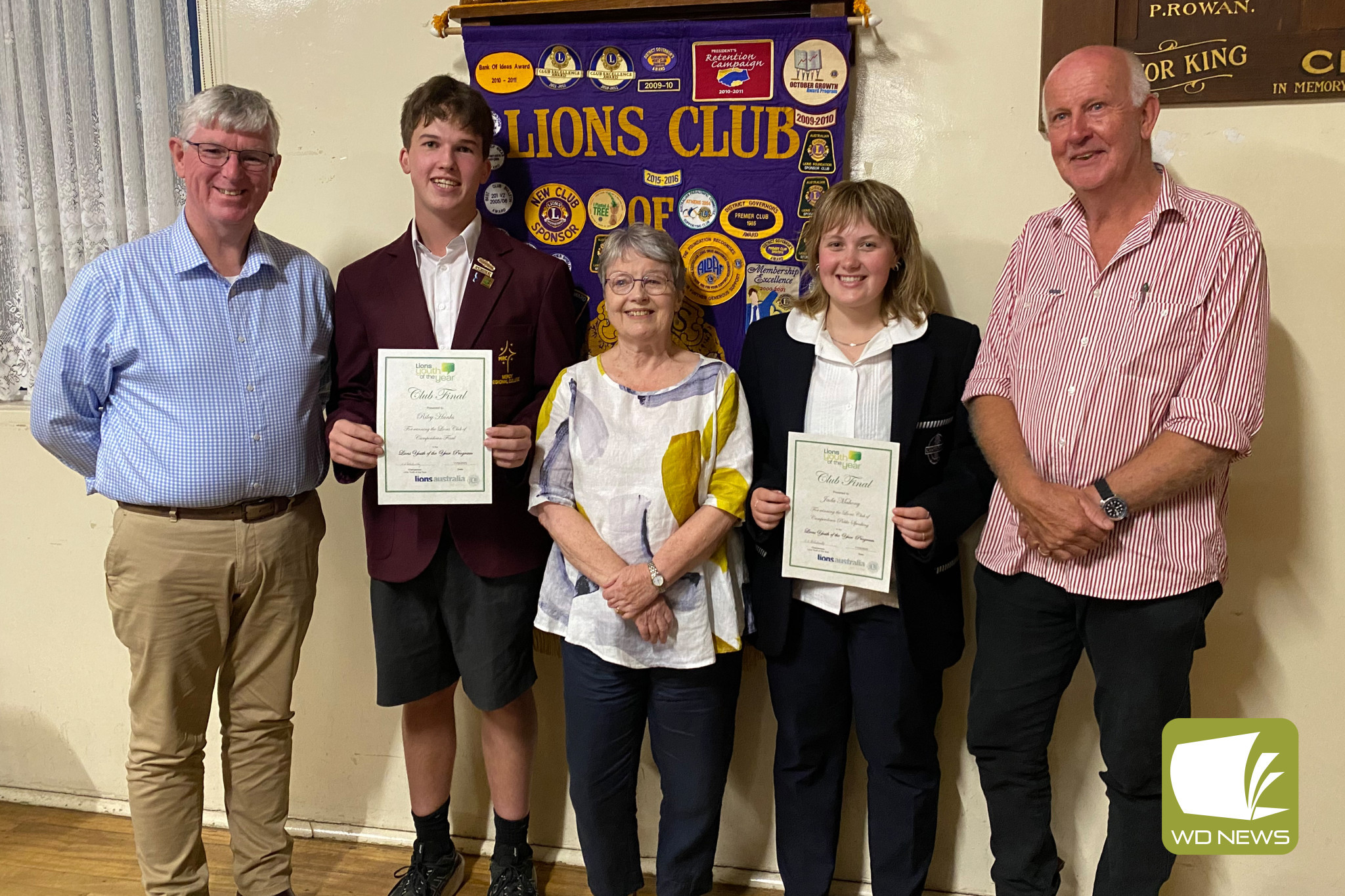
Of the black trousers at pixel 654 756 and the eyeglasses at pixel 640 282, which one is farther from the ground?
the eyeglasses at pixel 640 282

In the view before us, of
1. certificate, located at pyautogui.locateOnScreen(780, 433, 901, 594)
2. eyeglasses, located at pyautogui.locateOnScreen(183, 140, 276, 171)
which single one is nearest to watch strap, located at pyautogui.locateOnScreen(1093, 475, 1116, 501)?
certificate, located at pyautogui.locateOnScreen(780, 433, 901, 594)

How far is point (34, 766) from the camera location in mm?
2717

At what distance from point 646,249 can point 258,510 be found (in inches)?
40.3

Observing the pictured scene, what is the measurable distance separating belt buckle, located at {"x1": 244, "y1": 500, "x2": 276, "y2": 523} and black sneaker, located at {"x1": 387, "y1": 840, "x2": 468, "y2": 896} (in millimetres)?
941

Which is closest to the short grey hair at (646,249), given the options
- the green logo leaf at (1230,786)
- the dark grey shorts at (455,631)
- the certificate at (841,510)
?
the certificate at (841,510)

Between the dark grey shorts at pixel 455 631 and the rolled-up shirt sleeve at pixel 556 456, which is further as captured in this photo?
the dark grey shorts at pixel 455 631

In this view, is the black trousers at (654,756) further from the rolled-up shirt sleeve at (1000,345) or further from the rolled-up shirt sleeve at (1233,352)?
the rolled-up shirt sleeve at (1233,352)

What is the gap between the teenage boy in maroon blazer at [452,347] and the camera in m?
1.95

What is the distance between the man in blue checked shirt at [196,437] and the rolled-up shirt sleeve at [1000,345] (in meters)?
1.45

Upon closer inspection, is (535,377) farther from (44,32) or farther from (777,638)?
(44,32)

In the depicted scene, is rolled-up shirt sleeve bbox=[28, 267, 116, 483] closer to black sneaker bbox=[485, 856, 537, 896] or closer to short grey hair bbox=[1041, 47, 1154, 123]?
black sneaker bbox=[485, 856, 537, 896]

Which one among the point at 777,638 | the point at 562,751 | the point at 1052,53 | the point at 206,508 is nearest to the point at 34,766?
the point at 206,508

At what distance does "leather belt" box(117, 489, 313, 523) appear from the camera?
75.6 inches

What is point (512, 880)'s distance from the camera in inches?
86.7
